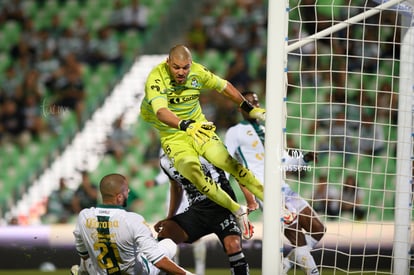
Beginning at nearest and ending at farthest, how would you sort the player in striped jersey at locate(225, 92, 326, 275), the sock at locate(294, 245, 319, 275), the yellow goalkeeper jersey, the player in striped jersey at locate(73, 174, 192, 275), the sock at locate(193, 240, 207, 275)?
the player in striped jersey at locate(73, 174, 192, 275) < the yellow goalkeeper jersey < the sock at locate(294, 245, 319, 275) < the player in striped jersey at locate(225, 92, 326, 275) < the sock at locate(193, 240, 207, 275)

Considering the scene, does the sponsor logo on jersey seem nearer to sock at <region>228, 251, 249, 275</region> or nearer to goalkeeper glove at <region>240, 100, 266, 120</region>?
sock at <region>228, 251, 249, 275</region>

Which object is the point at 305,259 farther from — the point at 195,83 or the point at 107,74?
the point at 107,74

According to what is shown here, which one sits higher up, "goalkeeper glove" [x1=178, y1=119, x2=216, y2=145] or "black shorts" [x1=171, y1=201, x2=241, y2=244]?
"goalkeeper glove" [x1=178, y1=119, x2=216, y2=145]

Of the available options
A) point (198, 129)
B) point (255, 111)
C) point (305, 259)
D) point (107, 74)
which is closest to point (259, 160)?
point (305, 259)

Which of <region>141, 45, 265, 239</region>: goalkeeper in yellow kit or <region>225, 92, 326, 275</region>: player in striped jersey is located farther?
<region>225, 92, 326, 275</region>: player in striped jersey

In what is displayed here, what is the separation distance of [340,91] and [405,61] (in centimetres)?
394

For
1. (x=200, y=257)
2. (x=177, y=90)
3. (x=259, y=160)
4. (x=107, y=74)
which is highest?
(x=107, y=74)

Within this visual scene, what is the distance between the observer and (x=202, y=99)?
10164mm

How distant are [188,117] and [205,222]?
0.75 metres

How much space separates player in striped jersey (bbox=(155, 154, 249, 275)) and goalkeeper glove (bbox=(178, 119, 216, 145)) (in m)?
0.61

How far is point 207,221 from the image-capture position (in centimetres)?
584

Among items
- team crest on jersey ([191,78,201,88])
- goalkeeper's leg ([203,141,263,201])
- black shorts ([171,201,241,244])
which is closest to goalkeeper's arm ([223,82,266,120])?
team crest on jersey ([191,78,201,88])

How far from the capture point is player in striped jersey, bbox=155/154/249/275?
5.73 m

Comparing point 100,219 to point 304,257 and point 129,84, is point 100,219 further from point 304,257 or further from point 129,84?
point 129,84
